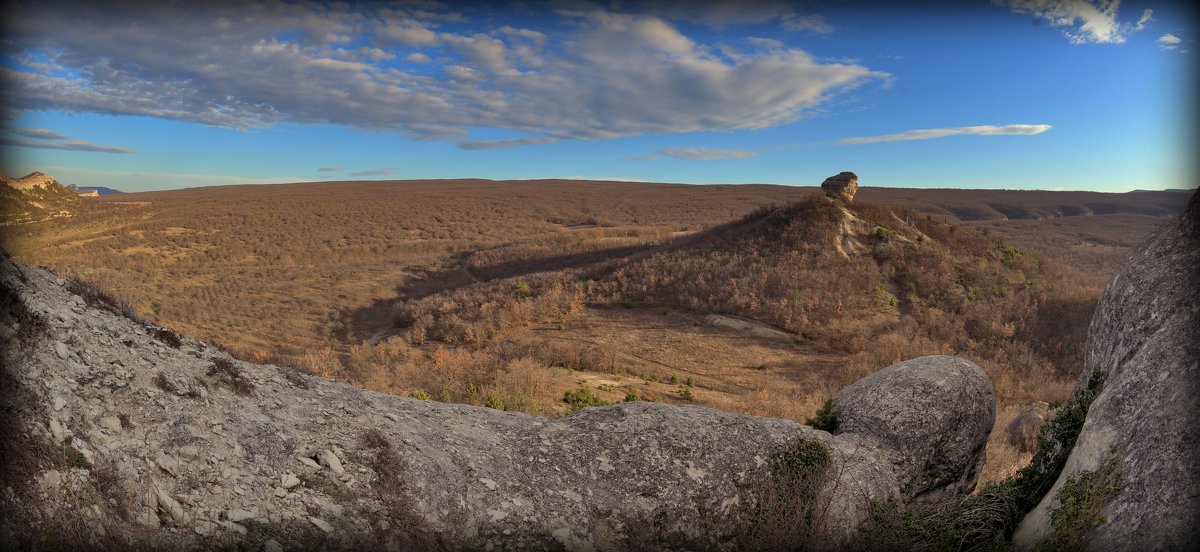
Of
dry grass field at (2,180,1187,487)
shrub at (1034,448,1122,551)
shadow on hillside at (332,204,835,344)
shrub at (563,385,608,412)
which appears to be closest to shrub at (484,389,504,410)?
dry grass field at (2,180,1187,487)

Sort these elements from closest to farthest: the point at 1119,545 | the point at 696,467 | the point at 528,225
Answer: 1. the point at 1119,545
2. the point at 696,467
3. the point at 528,225

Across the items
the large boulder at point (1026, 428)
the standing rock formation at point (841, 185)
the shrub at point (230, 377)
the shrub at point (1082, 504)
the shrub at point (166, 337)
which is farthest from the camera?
the standing rock formation at point (841, 185)

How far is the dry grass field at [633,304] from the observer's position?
600 inches

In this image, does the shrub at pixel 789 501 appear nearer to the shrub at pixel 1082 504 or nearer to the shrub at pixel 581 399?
the shrub at pixel 1082 504

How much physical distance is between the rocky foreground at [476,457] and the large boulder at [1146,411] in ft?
0.07

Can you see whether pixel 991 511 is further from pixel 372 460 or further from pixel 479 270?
pixel 479 270

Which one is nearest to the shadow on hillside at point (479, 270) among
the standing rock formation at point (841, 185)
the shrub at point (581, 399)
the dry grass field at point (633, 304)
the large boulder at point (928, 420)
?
the dry grass field at point (633, 304)

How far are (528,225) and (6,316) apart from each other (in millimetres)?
58478

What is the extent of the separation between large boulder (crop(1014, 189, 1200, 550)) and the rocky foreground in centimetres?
2

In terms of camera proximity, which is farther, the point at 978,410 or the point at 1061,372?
the point at 1061,372

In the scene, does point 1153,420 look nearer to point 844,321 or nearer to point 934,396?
point 934,396

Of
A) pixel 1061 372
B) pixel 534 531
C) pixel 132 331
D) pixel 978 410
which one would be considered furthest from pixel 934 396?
pixel 1061 372

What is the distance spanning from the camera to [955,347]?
19.0 metres

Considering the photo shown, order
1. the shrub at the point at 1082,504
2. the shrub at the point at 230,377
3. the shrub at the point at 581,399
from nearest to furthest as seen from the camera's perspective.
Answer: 1. the shrub at the point at 1082,504
2. the shrub at the point at 230,377
3. the shrub at the point at 581,399
